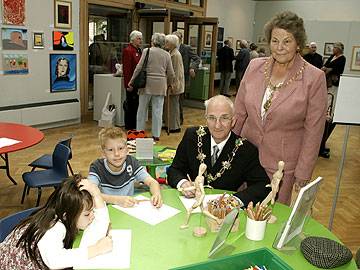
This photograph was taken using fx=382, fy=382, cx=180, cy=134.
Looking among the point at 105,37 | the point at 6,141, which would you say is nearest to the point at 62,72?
the point at 105,37

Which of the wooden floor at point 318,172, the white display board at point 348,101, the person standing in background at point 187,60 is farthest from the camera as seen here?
the person standing in background at point 187,60

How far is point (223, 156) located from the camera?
2246 millimetres

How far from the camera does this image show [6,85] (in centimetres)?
611

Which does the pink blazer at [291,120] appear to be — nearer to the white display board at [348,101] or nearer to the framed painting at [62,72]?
the white display board at [348,101]

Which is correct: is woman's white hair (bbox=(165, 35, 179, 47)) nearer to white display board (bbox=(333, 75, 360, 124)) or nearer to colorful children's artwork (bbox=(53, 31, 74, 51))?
colorful children's artwork (bbox=(53, 31, 74, 51))

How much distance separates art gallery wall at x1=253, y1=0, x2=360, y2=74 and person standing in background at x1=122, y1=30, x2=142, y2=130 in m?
6.53

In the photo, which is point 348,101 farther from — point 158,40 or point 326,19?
point 326,19

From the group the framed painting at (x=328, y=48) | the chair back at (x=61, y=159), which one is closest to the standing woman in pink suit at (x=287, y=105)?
the chair back at (x=61, y=159)

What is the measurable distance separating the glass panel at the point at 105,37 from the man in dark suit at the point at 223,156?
226 inches

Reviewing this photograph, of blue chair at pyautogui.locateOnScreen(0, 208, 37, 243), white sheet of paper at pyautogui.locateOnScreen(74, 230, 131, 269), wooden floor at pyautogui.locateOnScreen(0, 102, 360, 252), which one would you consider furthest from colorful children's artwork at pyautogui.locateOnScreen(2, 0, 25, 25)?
white sheet of paper at pyautogui.locateOnScreen(74, 230, 131, 269)

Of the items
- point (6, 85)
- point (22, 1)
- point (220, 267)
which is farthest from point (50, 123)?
point (220, 267)

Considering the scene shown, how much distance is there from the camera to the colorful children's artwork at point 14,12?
5.86 meters

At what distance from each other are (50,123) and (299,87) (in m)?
5.55

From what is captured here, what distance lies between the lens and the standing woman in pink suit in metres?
2.16
